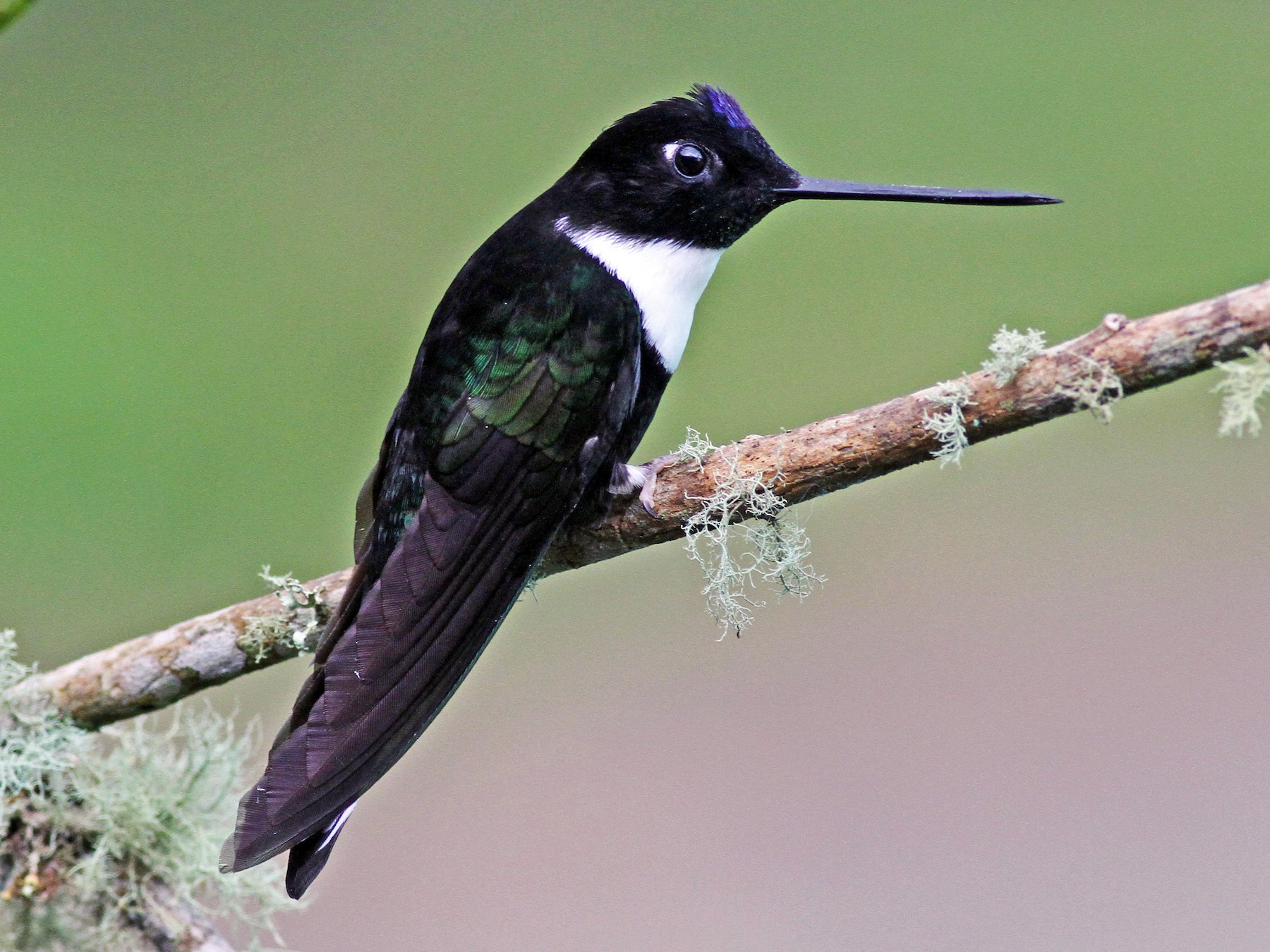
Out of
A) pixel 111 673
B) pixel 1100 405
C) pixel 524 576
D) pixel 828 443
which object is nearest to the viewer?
pixel 1100 405

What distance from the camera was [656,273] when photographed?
2039 millimetres

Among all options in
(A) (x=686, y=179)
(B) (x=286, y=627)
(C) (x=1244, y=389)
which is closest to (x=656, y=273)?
(A) (x=686, y=179)

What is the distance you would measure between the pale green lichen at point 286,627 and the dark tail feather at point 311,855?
0.34 meters

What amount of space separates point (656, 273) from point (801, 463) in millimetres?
519

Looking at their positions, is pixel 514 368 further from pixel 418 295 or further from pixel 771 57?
pixel 771 57

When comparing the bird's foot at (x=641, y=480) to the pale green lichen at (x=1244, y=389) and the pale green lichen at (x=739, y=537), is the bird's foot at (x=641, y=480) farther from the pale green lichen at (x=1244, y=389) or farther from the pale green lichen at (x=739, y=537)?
the pale green lichen at (x=1244, y=389)

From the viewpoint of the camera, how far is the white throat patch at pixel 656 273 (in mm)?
2010

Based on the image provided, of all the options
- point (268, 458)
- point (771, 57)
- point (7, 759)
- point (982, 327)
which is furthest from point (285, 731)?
point (771, 57)

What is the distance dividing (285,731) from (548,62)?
18.0ft

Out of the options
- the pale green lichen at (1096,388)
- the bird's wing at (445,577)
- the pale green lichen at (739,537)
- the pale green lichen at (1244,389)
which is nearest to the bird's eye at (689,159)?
the bird's wing at (445,577)

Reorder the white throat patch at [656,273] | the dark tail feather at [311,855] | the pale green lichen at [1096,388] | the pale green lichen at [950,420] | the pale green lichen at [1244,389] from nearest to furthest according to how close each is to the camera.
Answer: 1. the pale green lichen at [1244,389]
2. the pale green lichen at [1096,388]
3. the pale green lichen at [950,420]
4. the dark tail feather at [311,855]
5. the white throat patch at [656,273]

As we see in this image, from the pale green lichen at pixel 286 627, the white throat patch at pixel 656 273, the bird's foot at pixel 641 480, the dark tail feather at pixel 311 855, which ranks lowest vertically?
the dark tail feather at pixel 311 855

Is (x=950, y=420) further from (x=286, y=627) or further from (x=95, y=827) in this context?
(x=95, y=827)

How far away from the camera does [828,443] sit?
5.38 feet
